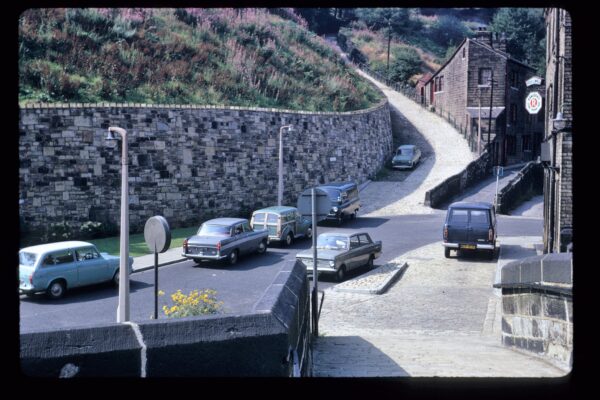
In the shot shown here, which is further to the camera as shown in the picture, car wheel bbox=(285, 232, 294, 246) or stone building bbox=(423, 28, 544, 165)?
stone building bbox=(423, 28, 544, 165)

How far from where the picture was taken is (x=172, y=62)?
3394 centimetres

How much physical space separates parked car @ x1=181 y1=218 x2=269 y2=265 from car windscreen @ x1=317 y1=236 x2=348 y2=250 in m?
2.79

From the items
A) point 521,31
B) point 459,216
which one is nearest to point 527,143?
point 521,31

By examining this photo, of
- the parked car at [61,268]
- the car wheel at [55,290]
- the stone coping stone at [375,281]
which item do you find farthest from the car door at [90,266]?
the stone coping stone at [375,281]

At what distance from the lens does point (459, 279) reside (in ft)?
60.4

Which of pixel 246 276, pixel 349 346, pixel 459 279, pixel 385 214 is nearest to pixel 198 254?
pixel 246 276

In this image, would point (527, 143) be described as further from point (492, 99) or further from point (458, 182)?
point (458, 182)

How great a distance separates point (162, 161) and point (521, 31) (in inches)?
2279

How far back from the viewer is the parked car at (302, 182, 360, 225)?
1063 inches

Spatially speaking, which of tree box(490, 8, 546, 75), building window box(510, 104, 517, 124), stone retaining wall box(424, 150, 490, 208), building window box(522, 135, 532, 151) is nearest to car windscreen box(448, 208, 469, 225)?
stone retaining wall box(424, 150, 490, 208)

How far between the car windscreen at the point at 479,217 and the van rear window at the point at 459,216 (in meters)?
0.21

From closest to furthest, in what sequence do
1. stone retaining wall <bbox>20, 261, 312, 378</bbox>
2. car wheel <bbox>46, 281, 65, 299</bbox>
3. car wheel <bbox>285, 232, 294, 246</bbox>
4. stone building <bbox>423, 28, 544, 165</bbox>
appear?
stone retaining wall <bbox>20, 261, 312, 378</bbox> < car wheel <bbox>46, 281, 65, 299</bbox> < car wheel <bbox>285, 232, 294, 246</bbox> < stone building <bbox>423, 28, 544, 165</bbox>

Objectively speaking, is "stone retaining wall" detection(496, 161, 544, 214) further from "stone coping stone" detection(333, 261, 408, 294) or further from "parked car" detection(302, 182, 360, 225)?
"stone coping stone" detection(333, 261, 408, 294)
